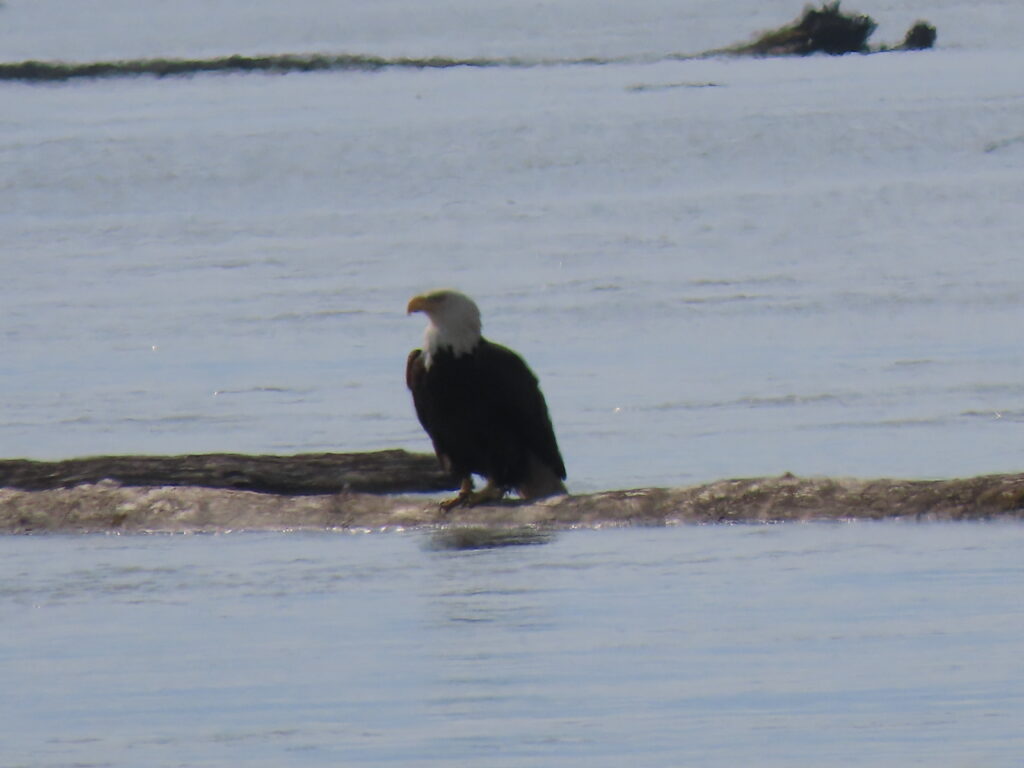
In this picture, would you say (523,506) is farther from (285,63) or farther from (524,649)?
(285,63)

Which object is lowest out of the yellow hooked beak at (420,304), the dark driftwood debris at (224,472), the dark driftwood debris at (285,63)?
the dark driftwood debris at (285,63)

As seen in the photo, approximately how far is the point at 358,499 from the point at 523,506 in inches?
19.6

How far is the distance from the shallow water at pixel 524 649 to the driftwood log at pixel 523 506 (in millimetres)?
149

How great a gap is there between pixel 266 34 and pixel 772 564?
68.8 metres

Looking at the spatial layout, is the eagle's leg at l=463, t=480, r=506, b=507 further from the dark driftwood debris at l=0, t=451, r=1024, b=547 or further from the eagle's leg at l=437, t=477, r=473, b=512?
the dark driftwood debris at l=0, t=451, r=1024, b=547

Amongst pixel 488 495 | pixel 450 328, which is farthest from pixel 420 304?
pixel 488 495

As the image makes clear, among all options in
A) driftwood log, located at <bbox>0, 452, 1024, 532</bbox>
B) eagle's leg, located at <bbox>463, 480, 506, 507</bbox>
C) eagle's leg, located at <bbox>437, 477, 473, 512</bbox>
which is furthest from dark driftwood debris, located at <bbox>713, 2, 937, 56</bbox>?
driftwood log, located at <bbox>0, 452, 1024, 532</bbox>

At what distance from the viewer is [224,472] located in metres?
8.56

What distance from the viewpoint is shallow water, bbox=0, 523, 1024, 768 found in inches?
227

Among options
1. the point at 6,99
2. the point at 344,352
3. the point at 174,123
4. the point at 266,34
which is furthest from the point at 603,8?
the point at 344,352

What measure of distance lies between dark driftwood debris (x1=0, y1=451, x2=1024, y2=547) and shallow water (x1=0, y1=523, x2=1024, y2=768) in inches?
6.3

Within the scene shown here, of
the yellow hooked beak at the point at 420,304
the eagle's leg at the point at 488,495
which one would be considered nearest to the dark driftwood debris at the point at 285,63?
the eagle's leg at the point at 488,495

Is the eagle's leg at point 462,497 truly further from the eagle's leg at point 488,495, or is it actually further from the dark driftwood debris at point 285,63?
the dark driftwood debris at point 285,63

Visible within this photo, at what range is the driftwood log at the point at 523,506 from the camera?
743 centimetres
